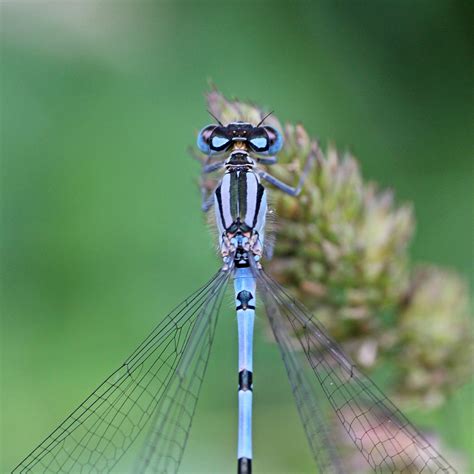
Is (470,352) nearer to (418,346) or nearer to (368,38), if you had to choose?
(418,346)

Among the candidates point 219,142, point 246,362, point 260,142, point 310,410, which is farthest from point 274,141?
point 310,410

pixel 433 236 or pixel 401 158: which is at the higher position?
pixel 401 158

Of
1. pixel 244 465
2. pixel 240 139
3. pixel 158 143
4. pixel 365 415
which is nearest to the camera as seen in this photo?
pixel 365 415

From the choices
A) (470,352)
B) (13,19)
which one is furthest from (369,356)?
(13,19)

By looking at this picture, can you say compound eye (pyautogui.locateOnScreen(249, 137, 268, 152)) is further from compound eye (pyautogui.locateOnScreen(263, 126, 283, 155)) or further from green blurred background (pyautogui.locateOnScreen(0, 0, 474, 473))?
green blurred background (pyautogui.locateOnScreen(0, 0, 474, 473))

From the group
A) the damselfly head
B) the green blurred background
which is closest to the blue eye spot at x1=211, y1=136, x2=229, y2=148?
the damselfly head

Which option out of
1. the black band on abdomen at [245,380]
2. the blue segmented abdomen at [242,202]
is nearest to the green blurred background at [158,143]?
the black band on abdomen at [245,380]

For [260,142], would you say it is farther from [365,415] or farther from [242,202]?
[365,415]
